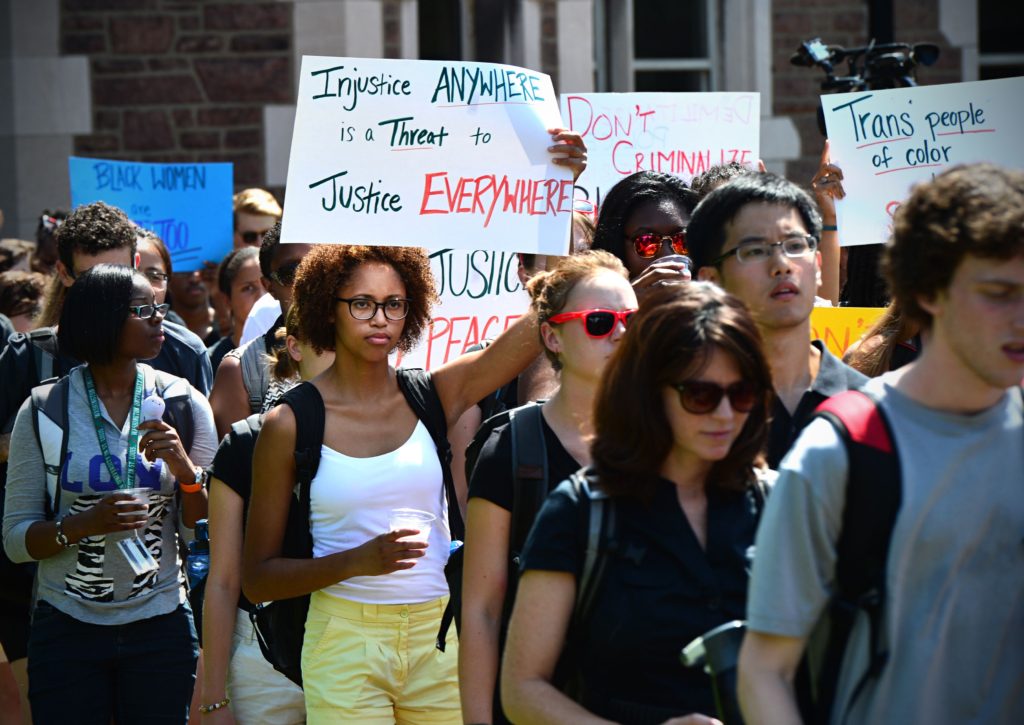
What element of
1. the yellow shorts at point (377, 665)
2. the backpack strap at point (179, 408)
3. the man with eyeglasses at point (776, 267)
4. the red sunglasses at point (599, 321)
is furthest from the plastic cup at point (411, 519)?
the backpack strap at point (179, 408)

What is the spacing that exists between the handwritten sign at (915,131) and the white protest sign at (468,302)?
1.55 meters

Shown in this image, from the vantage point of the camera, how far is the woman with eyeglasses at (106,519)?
4457 millimetres

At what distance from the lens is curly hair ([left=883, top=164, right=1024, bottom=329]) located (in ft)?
7.18

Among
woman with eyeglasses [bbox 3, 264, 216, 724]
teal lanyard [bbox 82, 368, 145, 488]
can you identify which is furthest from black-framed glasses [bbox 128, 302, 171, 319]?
teal lanyard [bbox 82, 368, 145, 488]

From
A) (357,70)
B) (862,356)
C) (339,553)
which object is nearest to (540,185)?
(357,70)

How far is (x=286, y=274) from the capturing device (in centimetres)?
529

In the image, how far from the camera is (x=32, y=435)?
4.57 meters

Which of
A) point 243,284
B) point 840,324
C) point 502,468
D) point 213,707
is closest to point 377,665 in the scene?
point 213,707

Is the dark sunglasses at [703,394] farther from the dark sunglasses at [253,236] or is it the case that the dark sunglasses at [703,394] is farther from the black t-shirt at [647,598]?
the dark sunglasses at [253,236]

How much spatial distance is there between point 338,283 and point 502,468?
3.47ft

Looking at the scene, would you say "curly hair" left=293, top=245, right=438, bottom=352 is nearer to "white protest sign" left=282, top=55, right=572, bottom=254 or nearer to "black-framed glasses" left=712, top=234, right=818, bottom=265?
"white protest sign" left=282, top=55, right=572, bottom=254

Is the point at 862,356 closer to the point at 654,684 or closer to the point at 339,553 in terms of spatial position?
the point at 339,553

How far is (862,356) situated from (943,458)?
2.07 metres

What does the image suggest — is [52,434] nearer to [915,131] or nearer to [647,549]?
[647,549]
